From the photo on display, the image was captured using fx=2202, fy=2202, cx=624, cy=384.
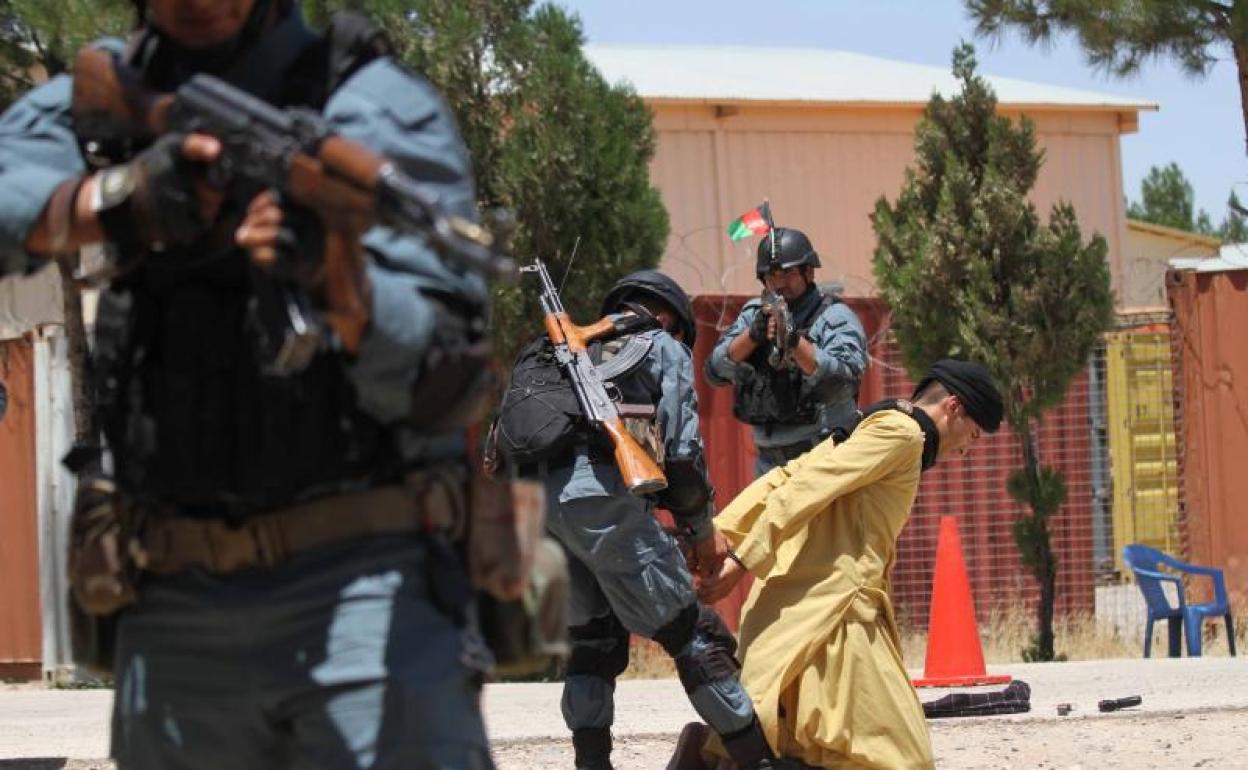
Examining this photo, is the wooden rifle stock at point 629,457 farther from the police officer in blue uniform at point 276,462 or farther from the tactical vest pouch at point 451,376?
the tactical vest pouch at point 451,376

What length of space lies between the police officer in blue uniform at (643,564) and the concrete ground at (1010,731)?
2.63 feet

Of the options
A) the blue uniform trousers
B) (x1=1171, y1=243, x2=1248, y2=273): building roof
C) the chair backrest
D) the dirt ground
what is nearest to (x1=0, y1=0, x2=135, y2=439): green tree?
the dirt ground

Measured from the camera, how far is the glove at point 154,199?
9.91 feet

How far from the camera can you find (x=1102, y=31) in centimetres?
1334

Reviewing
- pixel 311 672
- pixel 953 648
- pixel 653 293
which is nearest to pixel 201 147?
pixel 311 672

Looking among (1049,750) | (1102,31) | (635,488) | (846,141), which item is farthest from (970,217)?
(846,141)

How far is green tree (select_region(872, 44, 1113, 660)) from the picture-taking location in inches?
486

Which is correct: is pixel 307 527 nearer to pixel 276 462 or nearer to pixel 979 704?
pixel 276 462

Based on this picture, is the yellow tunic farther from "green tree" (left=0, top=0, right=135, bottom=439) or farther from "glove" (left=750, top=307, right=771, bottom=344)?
"green tree" (left=0, top=0, right=135, bottom=439)

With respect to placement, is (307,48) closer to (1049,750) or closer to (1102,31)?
(1049,750)

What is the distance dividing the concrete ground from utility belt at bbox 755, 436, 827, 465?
1124 mm

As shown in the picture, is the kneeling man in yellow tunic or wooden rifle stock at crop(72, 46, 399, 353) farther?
the kneeling man in yellow tunic

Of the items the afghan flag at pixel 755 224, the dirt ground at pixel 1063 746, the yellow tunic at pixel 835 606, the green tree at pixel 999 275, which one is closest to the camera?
the yellow tunic at pixel 835 606

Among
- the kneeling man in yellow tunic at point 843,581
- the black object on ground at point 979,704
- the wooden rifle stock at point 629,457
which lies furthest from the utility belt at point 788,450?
the kneeling man in yellow tunic at point 843,581
